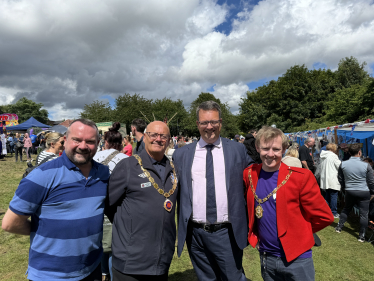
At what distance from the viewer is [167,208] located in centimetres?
194

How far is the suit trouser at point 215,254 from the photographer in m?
2.12

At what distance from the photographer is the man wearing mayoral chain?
1.85 m

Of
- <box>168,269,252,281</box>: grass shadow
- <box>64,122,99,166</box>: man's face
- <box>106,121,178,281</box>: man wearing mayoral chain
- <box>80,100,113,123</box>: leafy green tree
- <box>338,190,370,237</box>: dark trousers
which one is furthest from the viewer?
<box>80,100,113,123</box>: leafy green tree

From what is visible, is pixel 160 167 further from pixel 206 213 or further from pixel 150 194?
pixel 206 213

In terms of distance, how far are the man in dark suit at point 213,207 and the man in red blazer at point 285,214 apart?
23 cm

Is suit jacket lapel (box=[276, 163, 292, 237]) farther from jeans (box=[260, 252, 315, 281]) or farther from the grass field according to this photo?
the grass field

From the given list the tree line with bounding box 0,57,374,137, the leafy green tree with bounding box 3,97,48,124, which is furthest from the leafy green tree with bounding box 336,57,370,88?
the leafy green tree with bounding box 3,97,48,124

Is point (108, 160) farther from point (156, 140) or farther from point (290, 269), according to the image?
point (290, 269)

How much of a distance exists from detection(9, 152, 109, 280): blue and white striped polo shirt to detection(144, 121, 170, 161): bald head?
0.63 m

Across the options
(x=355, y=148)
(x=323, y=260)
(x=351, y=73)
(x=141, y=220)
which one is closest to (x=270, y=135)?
(x=141, y=220)

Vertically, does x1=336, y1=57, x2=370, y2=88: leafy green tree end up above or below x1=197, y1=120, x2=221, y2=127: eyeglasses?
above

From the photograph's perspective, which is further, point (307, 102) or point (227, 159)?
point (307, 102)

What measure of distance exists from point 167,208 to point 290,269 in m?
1.12

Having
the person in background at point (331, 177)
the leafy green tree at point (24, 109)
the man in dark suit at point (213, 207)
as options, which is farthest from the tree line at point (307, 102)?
the leafy green tree at point (24, 109)
